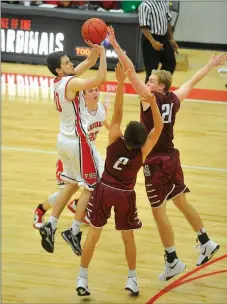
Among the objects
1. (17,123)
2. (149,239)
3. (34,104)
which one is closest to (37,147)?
(17,123)

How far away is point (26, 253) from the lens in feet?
21.2

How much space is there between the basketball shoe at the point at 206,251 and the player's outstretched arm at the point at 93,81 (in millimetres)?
1834

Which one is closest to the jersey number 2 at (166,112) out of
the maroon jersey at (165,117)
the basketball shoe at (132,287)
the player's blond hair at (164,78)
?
the maroon jersey at (165,117)

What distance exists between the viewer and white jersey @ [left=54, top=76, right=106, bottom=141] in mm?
6121

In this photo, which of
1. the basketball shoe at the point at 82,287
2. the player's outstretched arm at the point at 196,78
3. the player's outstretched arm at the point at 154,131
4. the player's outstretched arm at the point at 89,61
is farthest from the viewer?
the player's outstretched arm at the point at 89,61

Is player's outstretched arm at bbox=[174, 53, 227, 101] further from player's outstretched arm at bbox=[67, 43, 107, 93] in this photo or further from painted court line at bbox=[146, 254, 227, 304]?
painted court line at bbox=[146, 254, 227, 304]

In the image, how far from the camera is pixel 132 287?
5.69m

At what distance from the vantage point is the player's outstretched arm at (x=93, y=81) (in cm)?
568

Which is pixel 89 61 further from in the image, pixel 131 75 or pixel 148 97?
pixel 148 97

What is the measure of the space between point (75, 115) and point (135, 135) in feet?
→ 3.81

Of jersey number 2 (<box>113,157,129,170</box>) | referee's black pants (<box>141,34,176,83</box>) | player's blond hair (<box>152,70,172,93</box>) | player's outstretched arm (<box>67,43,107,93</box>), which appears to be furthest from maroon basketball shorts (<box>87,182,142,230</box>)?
referee's black pants (<box>141,34,176,83</box>)

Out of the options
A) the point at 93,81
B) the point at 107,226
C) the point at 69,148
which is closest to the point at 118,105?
the point at 93,81

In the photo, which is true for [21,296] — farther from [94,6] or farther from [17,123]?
[94,6]

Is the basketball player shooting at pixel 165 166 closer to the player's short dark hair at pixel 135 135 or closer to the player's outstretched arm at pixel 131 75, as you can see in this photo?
the player's outstretched arm at pixel 131 75
